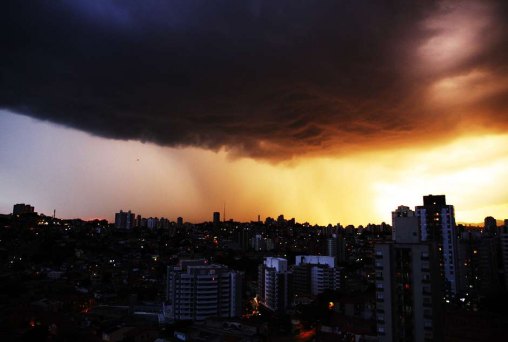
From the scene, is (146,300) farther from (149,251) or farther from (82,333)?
(149,251)

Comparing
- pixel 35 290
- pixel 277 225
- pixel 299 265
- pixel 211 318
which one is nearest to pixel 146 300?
pixel 35 290

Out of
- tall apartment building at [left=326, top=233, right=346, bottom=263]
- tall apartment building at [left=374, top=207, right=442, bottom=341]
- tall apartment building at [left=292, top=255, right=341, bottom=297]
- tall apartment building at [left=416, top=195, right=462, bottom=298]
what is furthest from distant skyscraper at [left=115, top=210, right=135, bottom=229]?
tall apartment building at [left=374, top=207, right=442, bottom=341]

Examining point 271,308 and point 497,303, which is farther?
point 271,308

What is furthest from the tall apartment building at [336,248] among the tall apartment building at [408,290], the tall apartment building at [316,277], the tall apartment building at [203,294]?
the tall apartment building at [408,290]

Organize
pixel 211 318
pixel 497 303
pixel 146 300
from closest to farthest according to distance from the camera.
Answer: pixel 211 318 → pixel 497 303 → pixel 146 300

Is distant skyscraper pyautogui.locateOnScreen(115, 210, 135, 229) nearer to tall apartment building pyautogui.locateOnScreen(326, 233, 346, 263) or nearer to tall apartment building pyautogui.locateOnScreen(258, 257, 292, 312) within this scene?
tall apartment building pyautogui.locateOnScreen(326, 233, 346, 263)

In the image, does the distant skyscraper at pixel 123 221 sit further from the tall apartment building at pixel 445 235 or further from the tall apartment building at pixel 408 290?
the tall apartment building at pixel 408 290
